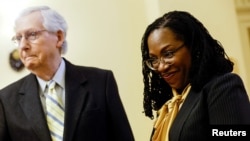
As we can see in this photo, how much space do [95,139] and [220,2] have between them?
5.66 ft

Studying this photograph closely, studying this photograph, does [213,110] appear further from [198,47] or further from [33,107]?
[33,107]

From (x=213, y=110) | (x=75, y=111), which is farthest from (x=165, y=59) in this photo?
(x=75, y=111)

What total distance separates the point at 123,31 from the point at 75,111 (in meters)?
1.37

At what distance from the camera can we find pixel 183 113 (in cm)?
112

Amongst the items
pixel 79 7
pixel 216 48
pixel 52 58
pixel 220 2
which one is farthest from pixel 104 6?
pixel 216 48

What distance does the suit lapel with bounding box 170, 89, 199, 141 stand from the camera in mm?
1095

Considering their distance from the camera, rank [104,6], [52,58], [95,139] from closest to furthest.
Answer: [95,139]
[52,58]
[104,6]

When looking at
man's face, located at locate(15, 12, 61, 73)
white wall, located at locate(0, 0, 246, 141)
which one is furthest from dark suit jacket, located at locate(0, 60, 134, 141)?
white wall, located at locate(0, 0, 246, 141)

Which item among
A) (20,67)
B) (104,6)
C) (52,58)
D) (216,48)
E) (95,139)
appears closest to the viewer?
(216,48)

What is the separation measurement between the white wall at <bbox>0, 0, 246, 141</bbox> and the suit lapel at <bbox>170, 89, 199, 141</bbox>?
5.16 feet

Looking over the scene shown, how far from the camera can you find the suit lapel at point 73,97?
1501 mm

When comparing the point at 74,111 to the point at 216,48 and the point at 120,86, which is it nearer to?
the point at 216,48

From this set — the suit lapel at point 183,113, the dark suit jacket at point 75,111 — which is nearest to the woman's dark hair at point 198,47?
the suit lapel at point 183,113

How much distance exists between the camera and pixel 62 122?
5.01 feet
